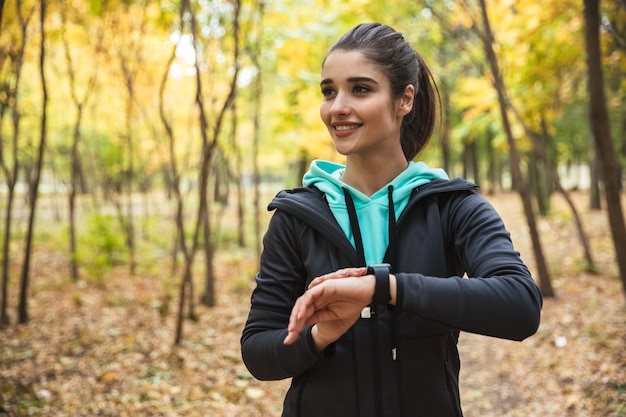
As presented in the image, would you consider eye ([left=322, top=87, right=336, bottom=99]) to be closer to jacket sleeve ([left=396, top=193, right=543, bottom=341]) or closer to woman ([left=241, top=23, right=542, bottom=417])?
woman ([left=241, top=23, right=542, bottom=417])

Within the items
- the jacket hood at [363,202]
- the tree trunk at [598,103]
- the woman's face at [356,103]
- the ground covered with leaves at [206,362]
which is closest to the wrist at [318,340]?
the jacket hood at [363,202]

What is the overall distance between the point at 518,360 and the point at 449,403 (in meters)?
5.16

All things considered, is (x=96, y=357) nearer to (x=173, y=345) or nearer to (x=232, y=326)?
(x=173, y=345)

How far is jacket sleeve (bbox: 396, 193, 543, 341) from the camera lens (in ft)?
3.89

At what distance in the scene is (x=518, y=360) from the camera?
19.8 ft

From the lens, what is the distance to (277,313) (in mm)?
1471

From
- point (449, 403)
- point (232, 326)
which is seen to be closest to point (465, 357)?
point (232, 326)

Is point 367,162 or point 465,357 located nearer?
point 367,162

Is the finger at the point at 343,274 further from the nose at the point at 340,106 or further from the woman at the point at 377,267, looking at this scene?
the nose at the point at 340,106

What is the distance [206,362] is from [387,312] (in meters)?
5.50

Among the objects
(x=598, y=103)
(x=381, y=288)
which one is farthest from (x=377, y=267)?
(x=598, y=103)

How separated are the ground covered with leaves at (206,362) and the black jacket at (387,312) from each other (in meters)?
3.72

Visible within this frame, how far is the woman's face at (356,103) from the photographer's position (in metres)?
1.52

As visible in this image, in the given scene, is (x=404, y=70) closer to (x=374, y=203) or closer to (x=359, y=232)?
(x=374, y=203)
